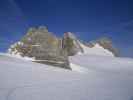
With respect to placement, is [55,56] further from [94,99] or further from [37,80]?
[94,99]

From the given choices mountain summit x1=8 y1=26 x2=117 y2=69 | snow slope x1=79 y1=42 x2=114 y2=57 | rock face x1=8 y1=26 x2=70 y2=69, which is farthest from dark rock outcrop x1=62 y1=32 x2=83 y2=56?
rock face x1=8 y1=26 x2=70 y2=69

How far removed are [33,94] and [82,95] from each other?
0.70 metres

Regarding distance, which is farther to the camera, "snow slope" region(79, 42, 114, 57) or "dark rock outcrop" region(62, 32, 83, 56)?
"snow slope" region(79, 42, 114, 57)

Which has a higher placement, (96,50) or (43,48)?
(96,50)

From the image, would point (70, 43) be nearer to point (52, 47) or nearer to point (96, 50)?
point (96, 50)

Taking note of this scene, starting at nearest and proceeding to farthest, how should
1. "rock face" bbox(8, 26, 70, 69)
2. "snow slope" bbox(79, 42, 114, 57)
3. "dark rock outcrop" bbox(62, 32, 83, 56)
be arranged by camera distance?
"rock face" bbox(8, 26, 70, 69) → "dark rock outcrop" bbox(62, 32, 83, 56) → "snow slope" bbox(79, 42, 114, 57)

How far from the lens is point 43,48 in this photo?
561 cm

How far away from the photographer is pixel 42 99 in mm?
2027

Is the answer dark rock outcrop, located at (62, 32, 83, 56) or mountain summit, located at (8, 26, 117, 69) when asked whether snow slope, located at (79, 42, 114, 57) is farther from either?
dark rock outcrop, located at (62, 32, 83, 56)

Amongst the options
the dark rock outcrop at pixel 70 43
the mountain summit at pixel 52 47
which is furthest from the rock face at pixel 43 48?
the dark rock outcrop at pixel 70 43

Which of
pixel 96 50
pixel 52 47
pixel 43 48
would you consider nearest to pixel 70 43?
pixel 96 50

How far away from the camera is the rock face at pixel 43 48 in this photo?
16.9 ft

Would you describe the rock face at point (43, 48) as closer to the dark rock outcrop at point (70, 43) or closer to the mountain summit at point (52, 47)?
the mountain summit at point (52, 47)

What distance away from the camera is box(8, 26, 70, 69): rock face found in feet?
16.9
